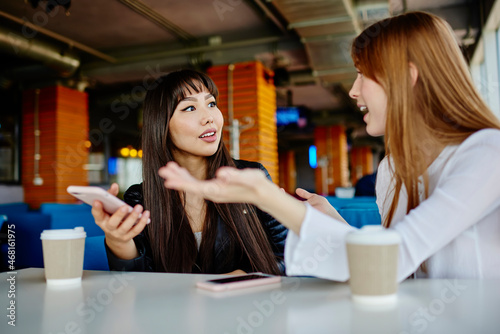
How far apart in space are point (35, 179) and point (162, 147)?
6727mm

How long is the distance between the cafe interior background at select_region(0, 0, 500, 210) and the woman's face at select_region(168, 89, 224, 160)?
3320mm

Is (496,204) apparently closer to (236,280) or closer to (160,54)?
(236,280)

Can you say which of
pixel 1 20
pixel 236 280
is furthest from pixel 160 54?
pixel 236 280

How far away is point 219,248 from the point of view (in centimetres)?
164

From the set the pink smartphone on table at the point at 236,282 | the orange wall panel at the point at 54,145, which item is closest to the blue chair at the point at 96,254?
the pink smartphone on table at the point at 236,282

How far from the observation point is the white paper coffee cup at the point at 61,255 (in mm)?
1052

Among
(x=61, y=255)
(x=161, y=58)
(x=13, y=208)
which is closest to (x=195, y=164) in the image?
(x=61, y=255)

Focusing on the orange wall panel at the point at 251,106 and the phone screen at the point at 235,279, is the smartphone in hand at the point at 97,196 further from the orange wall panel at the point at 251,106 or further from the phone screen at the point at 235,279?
the orange wall panel at the point at 251,106

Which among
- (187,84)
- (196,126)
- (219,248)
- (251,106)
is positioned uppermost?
(251,106)

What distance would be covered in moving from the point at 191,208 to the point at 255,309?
1002 millimetres
